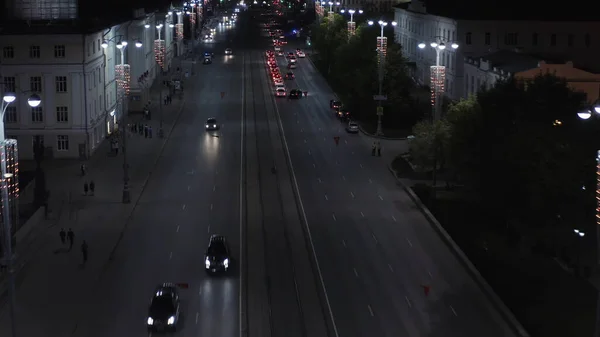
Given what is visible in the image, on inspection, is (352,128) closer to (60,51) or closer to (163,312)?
(60,51)

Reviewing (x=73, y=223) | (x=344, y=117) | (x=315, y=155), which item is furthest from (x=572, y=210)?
(x=344, y=117)

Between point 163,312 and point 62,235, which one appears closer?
point 163,312

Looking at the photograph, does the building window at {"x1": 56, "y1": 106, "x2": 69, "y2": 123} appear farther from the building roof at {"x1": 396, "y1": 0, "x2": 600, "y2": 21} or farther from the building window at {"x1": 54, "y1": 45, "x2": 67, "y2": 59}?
the building roof at {"x1": 396, "y1": 0, "x2": 600, "y2": 21}

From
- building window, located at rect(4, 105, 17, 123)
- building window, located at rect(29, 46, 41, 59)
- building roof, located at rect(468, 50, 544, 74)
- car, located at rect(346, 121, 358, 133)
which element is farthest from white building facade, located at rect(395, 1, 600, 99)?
building window, located at rect(4, 105, 17, 123)

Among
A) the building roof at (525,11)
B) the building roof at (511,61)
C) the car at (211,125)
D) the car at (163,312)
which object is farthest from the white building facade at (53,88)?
the building roof at (525,11)

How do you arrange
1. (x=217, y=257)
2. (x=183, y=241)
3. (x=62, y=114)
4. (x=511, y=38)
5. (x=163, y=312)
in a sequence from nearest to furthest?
(x=163, y=312)
(x=217, y=257)
(x=183, y=241)
(x=62, y=114)
(x=511, y=38)

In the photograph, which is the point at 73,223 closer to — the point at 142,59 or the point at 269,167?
the point at 269,167

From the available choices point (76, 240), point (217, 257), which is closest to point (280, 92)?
point (76, 240)

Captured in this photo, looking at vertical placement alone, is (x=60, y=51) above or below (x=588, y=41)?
below
